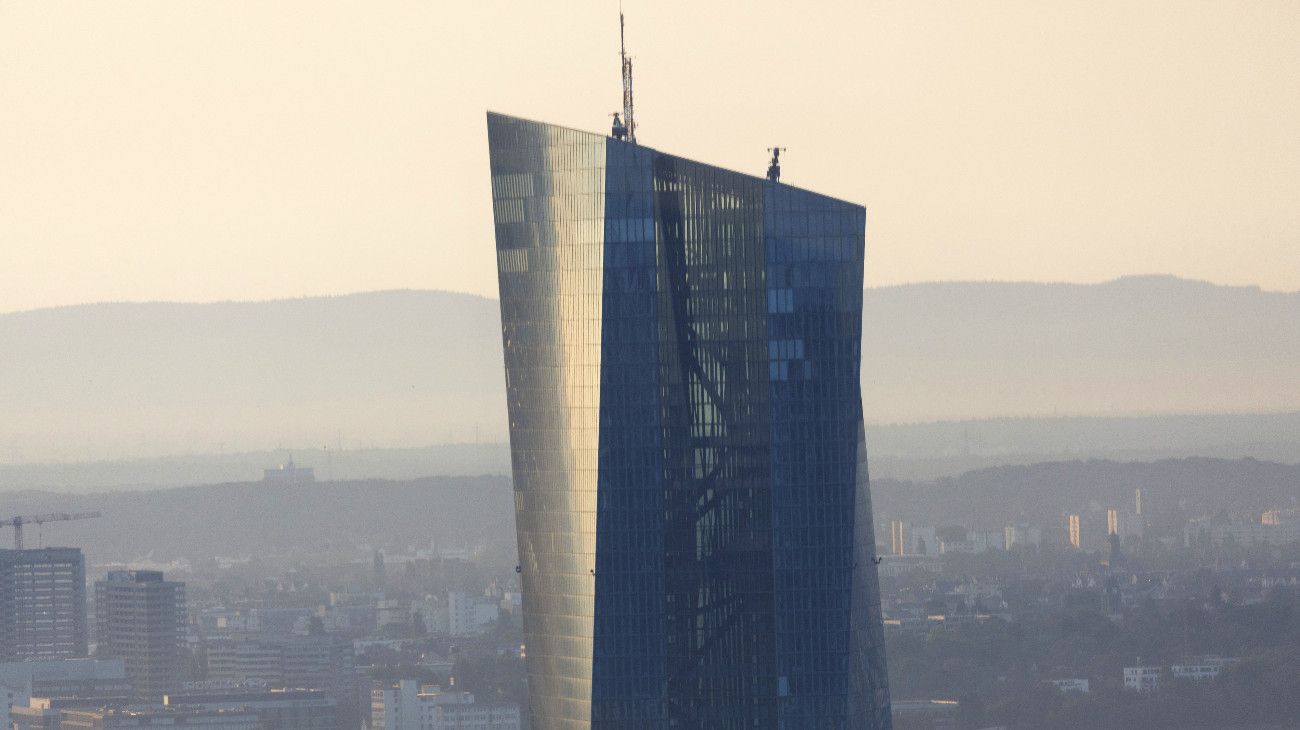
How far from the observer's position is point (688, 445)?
106 m

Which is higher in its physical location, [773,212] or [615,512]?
[773,212]

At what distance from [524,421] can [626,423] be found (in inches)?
144

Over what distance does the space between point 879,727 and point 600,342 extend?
1668cm

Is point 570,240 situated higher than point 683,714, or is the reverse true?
point 570,240

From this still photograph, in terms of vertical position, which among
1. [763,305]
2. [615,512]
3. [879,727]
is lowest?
[879,727]

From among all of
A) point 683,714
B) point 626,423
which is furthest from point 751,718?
point 626,423

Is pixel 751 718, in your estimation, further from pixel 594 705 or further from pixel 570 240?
pixel 570 240

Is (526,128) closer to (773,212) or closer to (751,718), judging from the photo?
(773,212)

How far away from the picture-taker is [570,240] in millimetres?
104750

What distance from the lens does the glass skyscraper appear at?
105 m

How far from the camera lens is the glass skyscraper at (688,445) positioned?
105 metres

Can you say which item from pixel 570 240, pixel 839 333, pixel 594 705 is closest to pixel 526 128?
pixel 570 240

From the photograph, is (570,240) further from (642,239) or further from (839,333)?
(839,333)

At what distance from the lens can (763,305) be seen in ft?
348
